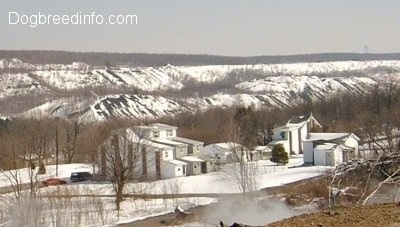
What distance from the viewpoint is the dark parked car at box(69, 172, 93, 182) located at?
29661 mm

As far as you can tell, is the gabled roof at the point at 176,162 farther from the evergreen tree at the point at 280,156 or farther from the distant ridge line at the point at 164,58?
the distant ridge line at the point at 164,58

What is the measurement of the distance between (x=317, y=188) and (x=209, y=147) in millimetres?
15153

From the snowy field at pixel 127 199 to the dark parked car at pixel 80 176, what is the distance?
21.8 inches

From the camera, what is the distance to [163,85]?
399 feet

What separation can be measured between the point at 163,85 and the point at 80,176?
92141 mm

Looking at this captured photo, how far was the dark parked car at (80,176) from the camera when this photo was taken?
29661 mm

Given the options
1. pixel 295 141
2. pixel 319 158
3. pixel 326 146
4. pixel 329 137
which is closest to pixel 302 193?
pixel 319 158

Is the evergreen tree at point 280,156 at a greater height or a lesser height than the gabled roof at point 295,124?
lesser

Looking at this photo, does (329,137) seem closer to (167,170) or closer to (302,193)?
(167,170)

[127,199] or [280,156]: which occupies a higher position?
[280,156]

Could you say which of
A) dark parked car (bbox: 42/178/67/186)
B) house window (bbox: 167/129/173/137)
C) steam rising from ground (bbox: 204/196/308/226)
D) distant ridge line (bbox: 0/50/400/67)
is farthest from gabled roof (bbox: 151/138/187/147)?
distant ridge line (bbox: 0/50/400/67)

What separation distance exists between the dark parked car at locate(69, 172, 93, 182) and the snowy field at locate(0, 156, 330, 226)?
555 millimetres

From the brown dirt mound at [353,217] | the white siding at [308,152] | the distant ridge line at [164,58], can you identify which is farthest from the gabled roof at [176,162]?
the distant ridge line at [164,58]

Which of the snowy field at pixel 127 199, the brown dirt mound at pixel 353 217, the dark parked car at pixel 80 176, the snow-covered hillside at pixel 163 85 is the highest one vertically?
the snow-covered hillside at pixel 163 85
